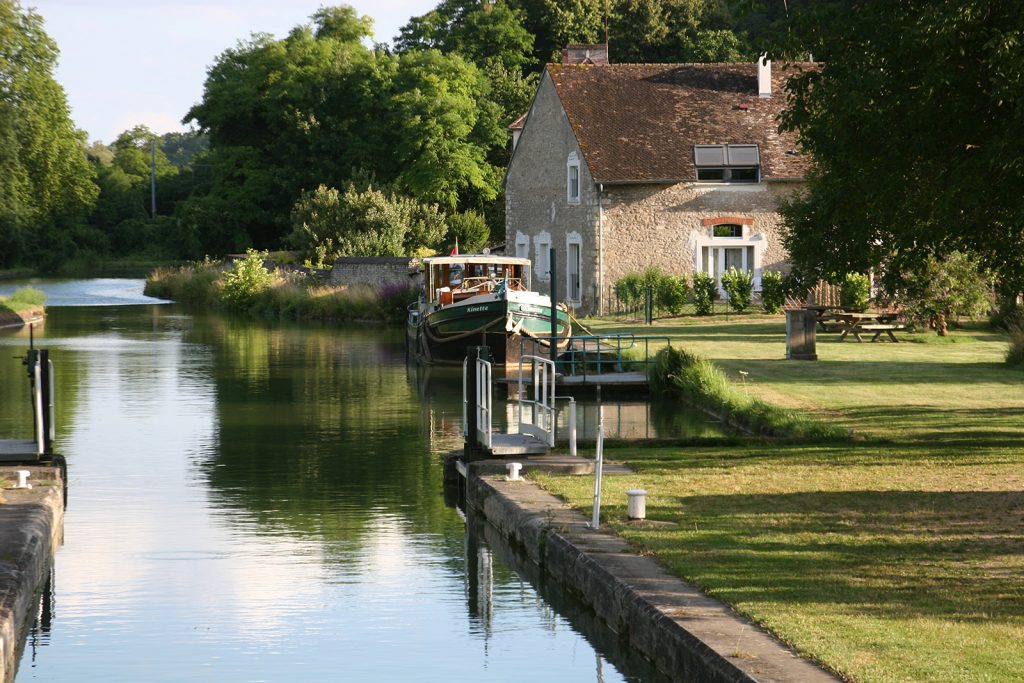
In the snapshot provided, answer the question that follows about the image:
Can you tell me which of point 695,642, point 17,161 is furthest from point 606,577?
point 17,161

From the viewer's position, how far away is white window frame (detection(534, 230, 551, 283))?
48.0 meters

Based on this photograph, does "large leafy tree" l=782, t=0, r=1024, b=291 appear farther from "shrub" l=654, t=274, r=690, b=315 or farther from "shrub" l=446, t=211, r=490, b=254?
"shrub" l=446, t=211, r=490, b=254

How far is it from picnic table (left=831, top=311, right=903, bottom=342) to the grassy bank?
19.7 meters

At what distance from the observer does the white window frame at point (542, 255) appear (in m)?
48.0

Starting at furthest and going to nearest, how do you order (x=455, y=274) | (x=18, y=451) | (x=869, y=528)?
Result: (x=455, y=274), (x=18, y=451), (x=869, y=528)

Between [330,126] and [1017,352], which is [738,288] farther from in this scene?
[330,126]

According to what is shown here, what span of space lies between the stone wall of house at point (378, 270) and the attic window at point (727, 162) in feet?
40.4

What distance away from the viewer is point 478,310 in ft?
104

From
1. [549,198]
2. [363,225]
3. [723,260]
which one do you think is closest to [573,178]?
[549,198]

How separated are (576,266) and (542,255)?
10.2ft

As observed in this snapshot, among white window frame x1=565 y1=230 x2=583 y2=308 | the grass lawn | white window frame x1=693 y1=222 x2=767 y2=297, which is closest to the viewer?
the grass lawn

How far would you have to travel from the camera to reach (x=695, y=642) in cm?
865

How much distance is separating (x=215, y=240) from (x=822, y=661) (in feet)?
235

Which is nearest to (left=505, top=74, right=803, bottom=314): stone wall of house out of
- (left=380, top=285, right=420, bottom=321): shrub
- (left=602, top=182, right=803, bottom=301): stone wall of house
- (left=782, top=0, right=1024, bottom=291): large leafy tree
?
(left=602, top=182, right=803, bottom=301): stone wall of house
